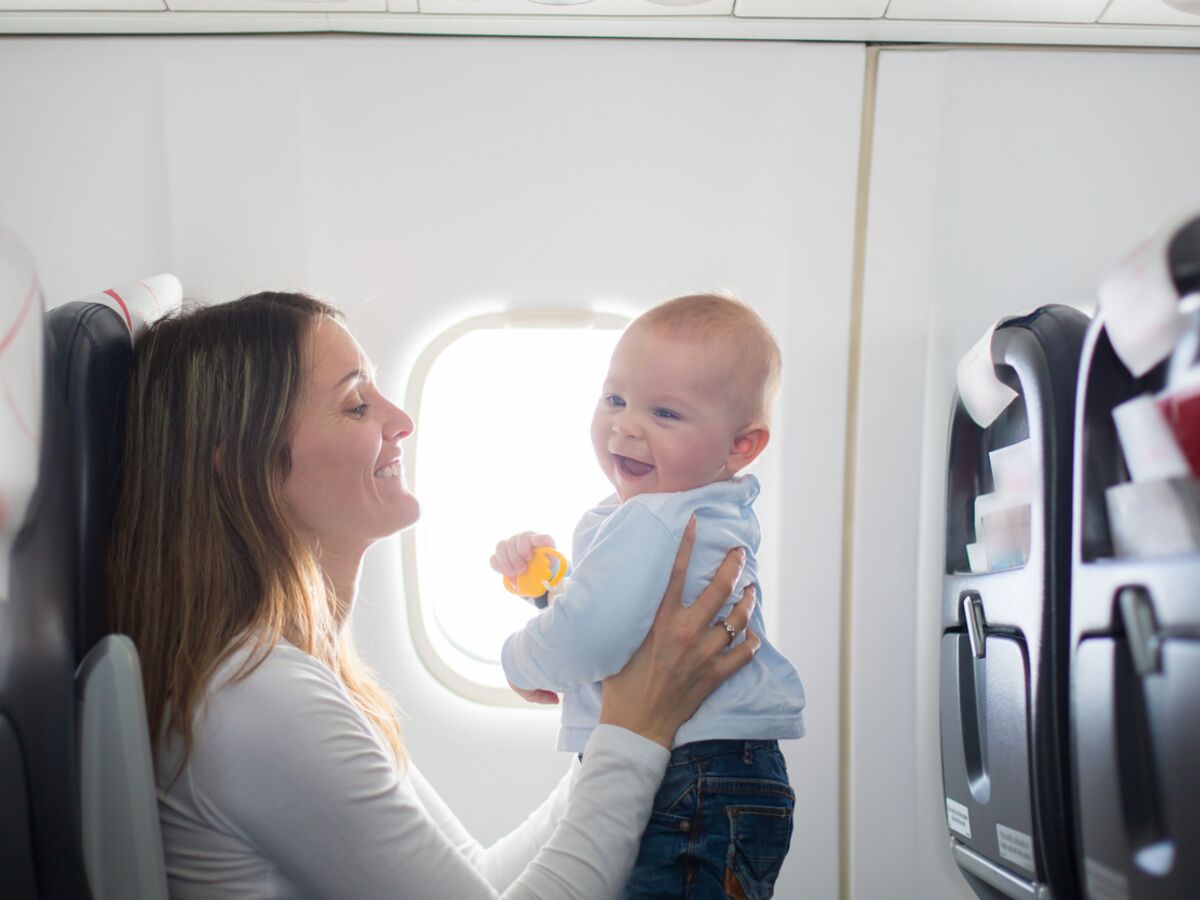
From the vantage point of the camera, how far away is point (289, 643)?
4.35ft

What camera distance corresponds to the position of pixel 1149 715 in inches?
40.6

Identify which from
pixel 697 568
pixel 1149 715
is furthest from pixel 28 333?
pixel 1149 715

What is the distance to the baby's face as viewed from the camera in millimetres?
1455

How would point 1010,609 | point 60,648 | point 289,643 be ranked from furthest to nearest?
point 1010,609 < point 289,643 < point 60,648

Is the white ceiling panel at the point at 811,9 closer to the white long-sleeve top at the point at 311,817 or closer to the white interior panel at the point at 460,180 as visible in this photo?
the white interior panel at the point at 460,180

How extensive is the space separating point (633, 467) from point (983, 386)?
0.57 meters

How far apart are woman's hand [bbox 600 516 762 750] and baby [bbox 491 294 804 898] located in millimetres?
21

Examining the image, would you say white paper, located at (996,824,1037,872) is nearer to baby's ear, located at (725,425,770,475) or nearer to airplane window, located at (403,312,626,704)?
baby's ear, located at (725,425,770,475)

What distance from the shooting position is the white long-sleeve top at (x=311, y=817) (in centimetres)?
118

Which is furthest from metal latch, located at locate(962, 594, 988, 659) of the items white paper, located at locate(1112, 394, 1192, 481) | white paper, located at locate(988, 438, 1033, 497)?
white paper, located at locate(1112, 394, 1192, 481)

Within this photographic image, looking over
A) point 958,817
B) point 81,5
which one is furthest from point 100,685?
point 958,817

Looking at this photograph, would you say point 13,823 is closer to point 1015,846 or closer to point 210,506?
point 210,506

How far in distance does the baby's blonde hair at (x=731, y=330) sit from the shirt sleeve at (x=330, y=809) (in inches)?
25.3

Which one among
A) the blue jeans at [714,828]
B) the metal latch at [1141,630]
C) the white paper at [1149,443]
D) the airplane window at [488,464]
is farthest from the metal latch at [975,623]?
the airplane window at [488,464]
